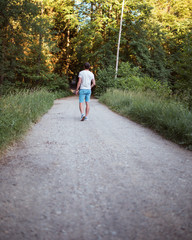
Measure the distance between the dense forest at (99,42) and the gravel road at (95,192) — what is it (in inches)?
642

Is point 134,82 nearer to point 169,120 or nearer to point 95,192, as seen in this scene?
point 169,120

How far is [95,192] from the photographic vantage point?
2.45m

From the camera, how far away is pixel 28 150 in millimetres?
4078

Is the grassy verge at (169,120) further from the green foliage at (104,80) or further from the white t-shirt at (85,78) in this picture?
the green foliage at (104,80)

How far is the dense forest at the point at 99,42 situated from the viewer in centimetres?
→ 2209

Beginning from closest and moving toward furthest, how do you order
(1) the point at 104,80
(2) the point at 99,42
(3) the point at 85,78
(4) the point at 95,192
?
(4) the point at 95,192, (3) the point at 85,78, (1) the point at 104,80, (2) the point at 99,42

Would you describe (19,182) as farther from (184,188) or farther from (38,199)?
(184,188)

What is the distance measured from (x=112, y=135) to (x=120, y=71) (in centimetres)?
1833

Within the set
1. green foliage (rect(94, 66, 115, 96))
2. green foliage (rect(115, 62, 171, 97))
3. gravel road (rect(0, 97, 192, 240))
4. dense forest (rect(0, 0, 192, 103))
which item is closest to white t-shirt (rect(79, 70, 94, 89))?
gravel road (rect(0, 97, 192, 240))

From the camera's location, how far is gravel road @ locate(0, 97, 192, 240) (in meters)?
1.82

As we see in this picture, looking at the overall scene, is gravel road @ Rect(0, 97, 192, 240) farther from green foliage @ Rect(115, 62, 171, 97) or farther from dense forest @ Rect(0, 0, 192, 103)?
dense forest @ Rect(0, 0, 192, 103)

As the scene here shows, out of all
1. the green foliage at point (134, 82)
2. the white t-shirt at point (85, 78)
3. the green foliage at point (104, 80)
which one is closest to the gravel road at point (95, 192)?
the white t-shirt at point (85, 78)

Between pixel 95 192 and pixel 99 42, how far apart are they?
90.6ft

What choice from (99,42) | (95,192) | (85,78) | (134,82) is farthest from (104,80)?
(95,192)
